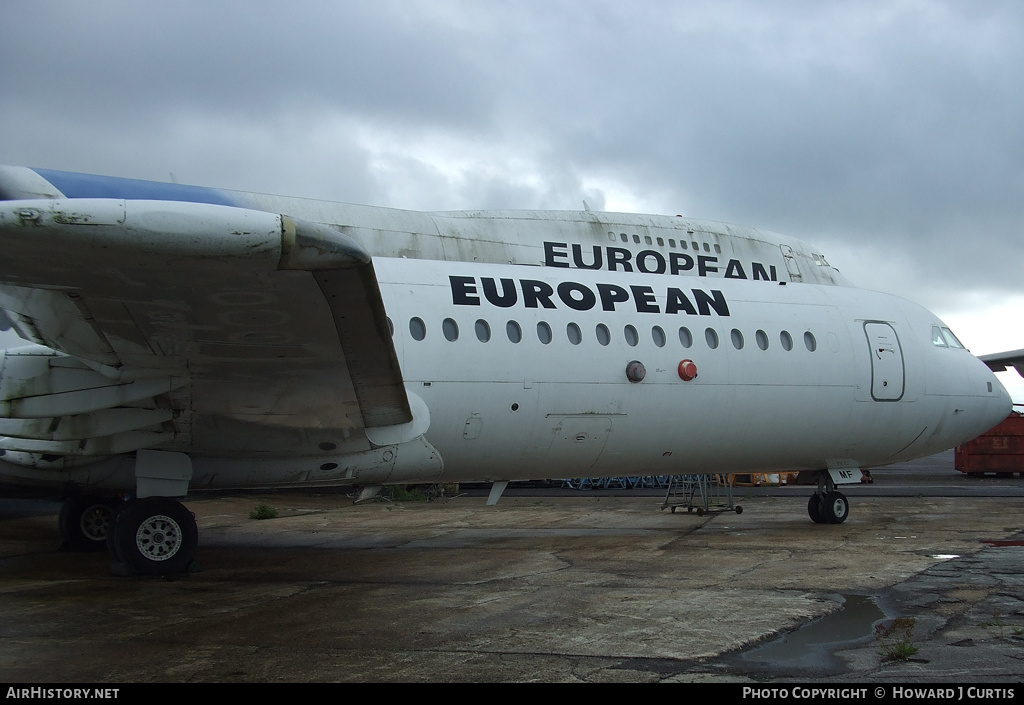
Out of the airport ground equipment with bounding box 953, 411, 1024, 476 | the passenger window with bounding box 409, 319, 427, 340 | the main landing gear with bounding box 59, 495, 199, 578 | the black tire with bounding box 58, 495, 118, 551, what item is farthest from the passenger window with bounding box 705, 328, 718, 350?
the airport ground equipment with bounding box 953, 411, 1024, 476

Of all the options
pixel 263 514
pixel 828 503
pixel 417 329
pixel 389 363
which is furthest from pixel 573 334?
pixel 263 514

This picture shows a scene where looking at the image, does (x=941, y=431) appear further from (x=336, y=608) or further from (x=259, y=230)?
(x=259, y=230)

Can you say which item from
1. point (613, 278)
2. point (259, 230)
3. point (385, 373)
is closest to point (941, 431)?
point (613, 278)

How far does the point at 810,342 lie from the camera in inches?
527

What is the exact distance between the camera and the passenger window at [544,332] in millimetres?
11195

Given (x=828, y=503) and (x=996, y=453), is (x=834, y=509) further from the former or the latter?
(x=996, y=453)

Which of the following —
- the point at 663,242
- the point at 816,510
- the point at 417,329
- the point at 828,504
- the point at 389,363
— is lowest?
the point at 816,510

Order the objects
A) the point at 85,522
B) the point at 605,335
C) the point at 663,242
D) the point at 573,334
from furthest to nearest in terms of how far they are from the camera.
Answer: the point at 663,242 → the point at 85,522 → the point at 605,335 → the point at 573,334

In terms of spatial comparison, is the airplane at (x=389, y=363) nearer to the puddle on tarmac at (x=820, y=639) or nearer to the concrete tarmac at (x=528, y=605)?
the concrete tarmac at (x=528, y=605)

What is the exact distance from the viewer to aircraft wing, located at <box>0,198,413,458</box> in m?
5.32

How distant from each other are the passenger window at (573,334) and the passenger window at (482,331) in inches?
43.7

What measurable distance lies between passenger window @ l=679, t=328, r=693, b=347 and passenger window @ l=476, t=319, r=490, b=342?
292cm

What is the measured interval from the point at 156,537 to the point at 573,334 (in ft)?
17.6
